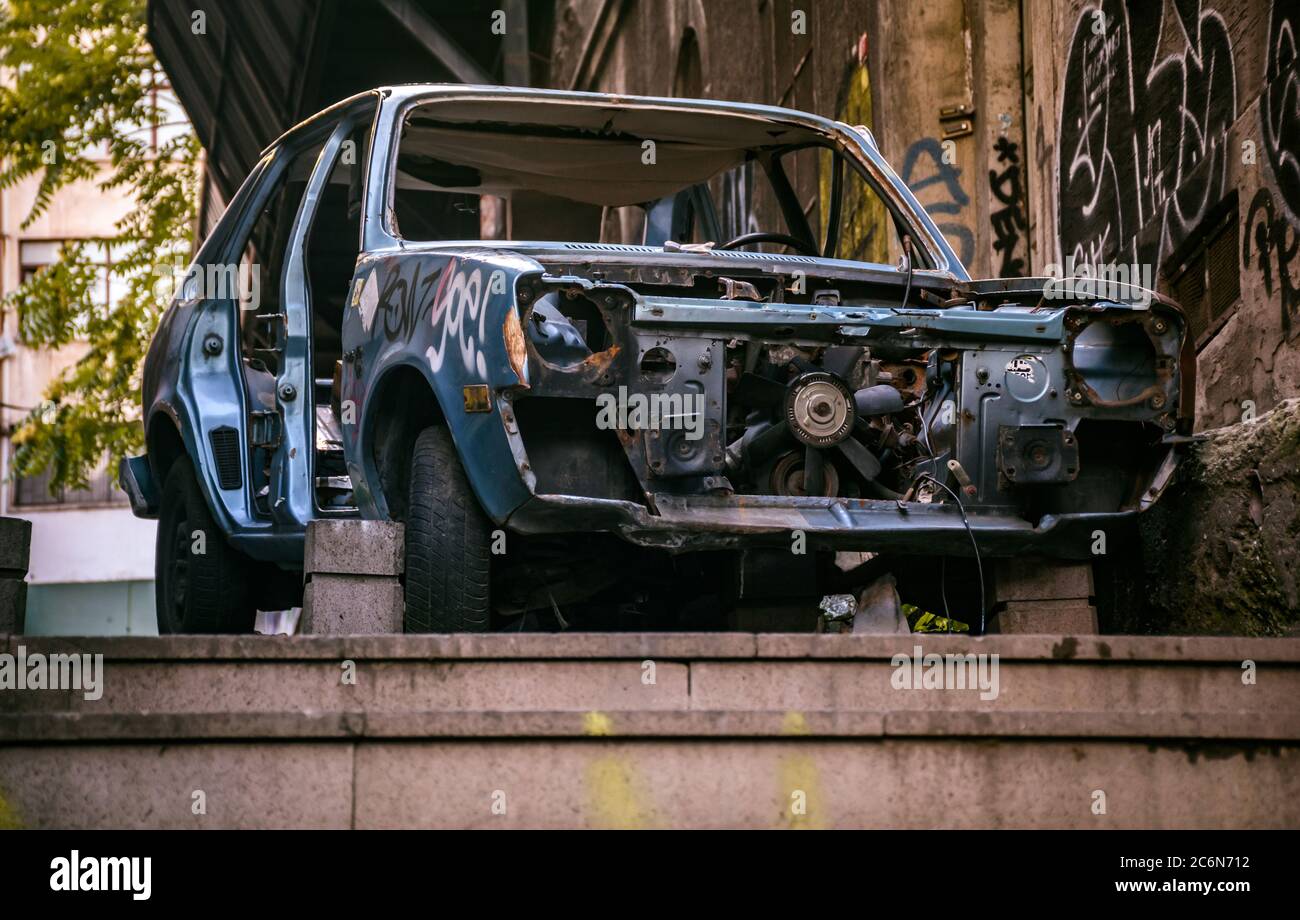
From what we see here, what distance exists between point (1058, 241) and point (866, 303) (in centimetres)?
391

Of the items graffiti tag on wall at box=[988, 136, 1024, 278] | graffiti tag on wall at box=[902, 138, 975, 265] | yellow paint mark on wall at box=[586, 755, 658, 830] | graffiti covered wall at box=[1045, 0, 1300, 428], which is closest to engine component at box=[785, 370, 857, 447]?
yellow paint mark on wall at box=[586, 755, 658, 830]

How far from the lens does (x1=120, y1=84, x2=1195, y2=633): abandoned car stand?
5.72 m

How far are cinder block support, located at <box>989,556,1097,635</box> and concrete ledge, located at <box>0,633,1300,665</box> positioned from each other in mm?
1348

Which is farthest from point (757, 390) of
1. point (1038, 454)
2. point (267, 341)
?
point (267, 341)

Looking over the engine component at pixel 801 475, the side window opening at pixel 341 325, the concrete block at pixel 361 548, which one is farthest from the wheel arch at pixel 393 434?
the engine component at pixel 801 475

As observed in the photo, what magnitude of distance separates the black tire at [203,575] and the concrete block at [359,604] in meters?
1.94

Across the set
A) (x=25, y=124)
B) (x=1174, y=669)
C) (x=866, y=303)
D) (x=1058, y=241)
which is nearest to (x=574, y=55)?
(x=25, y=124)

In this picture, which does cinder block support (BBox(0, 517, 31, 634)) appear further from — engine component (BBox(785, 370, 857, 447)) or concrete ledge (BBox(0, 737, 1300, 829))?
engine component (BBox(785, 370, 857, 447))

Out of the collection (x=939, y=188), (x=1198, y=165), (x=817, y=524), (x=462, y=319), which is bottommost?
(x=817, y=524)

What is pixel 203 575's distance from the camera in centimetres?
780

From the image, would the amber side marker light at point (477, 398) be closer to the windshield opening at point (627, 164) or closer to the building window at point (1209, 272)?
the windshield opening at point (627, 164)

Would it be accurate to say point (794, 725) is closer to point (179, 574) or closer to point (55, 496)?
point (179, 574)

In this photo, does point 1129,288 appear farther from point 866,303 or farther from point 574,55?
point 574,55

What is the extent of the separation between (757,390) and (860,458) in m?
0.37
